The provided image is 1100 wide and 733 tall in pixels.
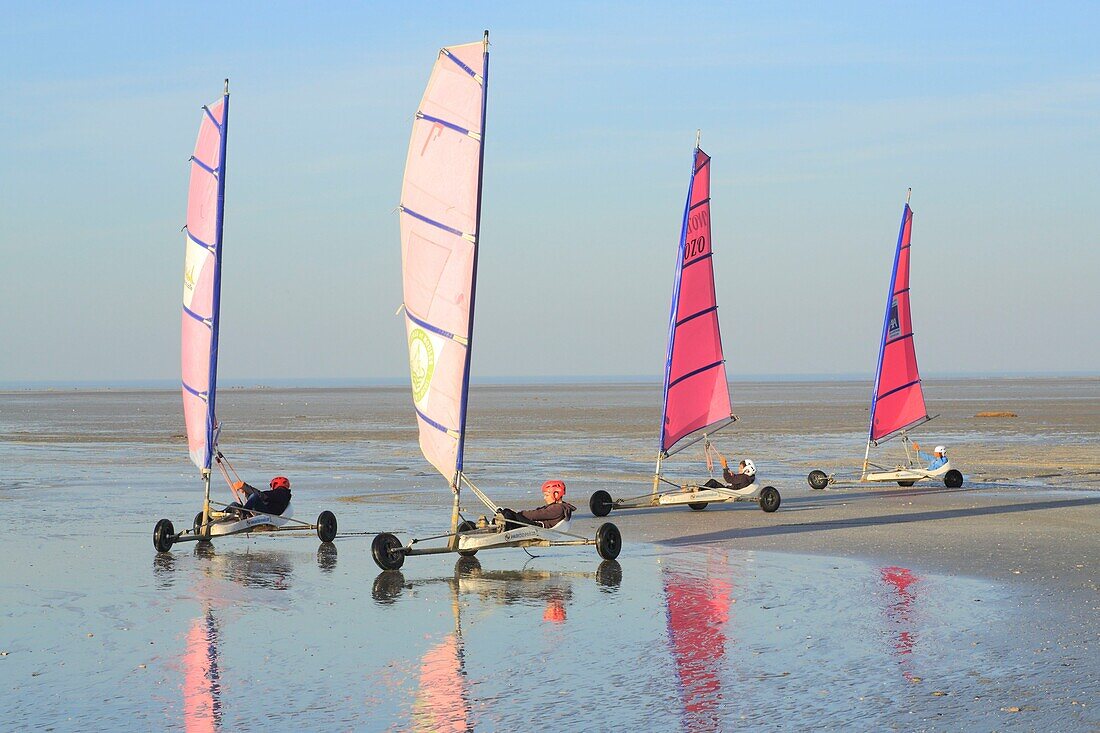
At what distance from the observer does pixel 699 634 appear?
10781mm

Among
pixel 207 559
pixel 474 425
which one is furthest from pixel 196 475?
pixel 474 425

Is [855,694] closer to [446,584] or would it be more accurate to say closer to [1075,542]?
[446,584]

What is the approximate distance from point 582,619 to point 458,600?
1.57 m

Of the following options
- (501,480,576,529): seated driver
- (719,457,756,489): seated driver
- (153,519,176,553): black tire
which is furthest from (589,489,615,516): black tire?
(153,519,176,553): black tire

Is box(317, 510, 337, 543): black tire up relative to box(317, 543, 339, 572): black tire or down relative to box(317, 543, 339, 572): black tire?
up

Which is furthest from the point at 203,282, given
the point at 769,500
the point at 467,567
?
the point at 769,500

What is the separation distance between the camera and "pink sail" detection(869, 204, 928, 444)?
96.4 ft

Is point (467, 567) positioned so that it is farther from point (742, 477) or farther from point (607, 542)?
point (742, 477)

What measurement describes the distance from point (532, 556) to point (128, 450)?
26.1m

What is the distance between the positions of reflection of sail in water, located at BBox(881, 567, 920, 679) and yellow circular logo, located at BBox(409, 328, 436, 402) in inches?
215

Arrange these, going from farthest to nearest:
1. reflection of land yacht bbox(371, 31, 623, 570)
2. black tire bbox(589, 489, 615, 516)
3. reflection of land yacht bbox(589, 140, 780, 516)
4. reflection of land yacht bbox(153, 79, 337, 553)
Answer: reflection of land yacht bbox(589, 140, 780, 516) → black tire bbox(589, 489, 615, 516) → reflection of land yacht bbox(153, 79, 337, 553) → reflection of land yacht bbox(371, 31, 623, 570)

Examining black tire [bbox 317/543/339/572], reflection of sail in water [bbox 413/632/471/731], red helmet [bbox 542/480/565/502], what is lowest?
reflection of sail in water [bbox 413/632/471/731]

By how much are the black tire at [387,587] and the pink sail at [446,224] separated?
148 cm

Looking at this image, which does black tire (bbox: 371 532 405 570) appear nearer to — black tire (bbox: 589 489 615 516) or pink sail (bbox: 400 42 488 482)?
pink sail (bbox: 400 42 488 482)
